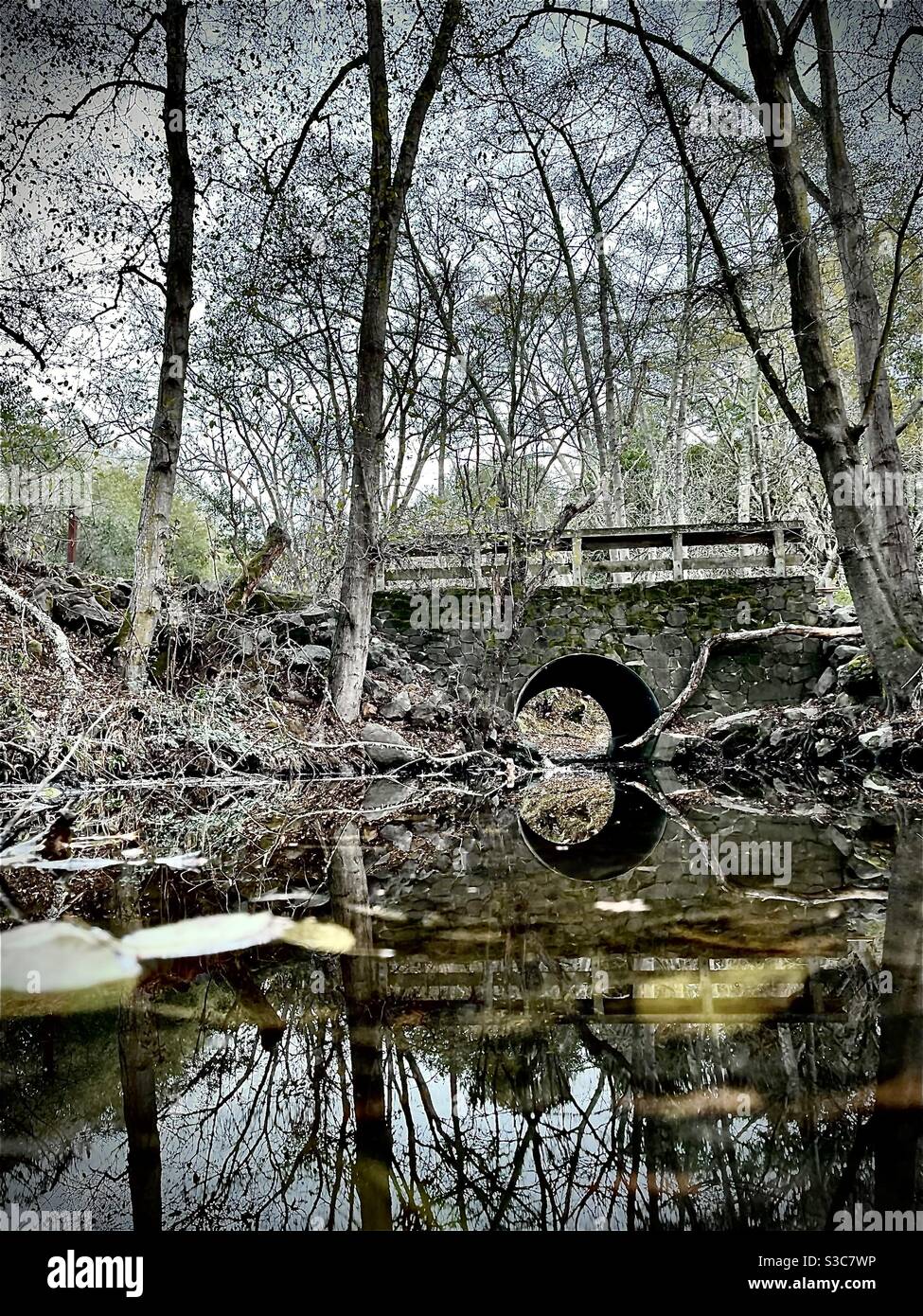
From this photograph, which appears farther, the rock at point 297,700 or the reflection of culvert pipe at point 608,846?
the rock at point 297,700

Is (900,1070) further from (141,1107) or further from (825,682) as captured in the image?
(825,682)

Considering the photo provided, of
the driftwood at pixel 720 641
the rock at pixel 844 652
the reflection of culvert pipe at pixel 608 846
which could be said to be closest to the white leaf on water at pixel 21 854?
the reflection of culvert pipe at pixel 608 846

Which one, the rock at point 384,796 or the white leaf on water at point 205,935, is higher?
the white leaf on water at point 205,935

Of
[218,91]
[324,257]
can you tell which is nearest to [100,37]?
[218,91]

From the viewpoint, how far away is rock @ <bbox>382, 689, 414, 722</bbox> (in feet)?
27.9

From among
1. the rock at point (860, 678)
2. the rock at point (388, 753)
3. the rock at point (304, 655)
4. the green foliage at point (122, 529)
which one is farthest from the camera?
the green foliage at point (122, 529)

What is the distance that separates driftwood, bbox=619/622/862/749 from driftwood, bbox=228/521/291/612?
205 inches

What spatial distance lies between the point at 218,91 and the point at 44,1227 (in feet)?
35.2

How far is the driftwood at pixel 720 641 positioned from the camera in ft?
31.8

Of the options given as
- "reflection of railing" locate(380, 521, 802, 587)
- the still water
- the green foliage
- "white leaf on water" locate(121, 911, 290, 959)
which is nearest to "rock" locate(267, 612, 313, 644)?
"reflection of railing" locate(380, 521, 802, 587)

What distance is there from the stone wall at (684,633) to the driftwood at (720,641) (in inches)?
7.2

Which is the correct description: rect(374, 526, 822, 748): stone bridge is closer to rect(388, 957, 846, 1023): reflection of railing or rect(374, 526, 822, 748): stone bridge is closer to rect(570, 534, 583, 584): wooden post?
rect(570, 534, 583, 584): wooden post

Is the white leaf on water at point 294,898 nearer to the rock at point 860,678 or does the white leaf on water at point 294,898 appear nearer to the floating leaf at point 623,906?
the floating leaf at point 623,906
